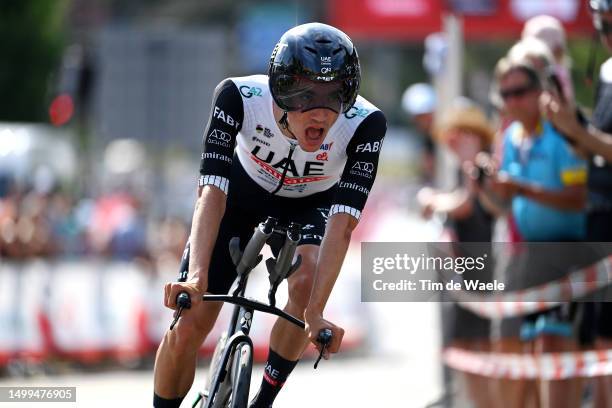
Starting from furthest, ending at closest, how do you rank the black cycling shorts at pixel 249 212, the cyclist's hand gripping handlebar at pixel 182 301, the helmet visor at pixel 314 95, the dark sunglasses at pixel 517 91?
the dark sunglasses at pixel 517 91
the black cycling shorts at pixel 249 212
the helmet visor at pixel 314 95
the cyclist's hand gripping handlebar at pixel 182 301

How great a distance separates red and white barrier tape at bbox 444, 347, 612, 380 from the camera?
6.31m

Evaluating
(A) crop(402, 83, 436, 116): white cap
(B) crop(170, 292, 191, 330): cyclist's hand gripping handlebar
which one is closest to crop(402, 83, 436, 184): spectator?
(A) crop(402, 83, 436, 116): white cap

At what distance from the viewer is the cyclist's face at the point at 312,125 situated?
4734mm

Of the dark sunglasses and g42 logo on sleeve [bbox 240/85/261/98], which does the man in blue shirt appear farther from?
g42 logo on sleeve [bbox 240/85/261/98]

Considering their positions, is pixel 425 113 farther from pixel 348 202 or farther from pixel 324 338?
pixel 324 338

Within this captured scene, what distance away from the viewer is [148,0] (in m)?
58.0

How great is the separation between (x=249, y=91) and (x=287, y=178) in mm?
443

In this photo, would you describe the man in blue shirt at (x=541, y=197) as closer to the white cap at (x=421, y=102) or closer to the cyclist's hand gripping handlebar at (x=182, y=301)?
the white cap at (x=421, y=102)

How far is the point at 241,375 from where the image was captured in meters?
4.81

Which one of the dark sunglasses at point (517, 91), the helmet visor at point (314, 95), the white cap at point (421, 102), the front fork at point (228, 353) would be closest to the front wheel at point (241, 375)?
the front fork at point (228, 353)

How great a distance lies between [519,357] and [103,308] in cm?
767

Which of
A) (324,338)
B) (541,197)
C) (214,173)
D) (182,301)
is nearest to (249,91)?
(214,173)

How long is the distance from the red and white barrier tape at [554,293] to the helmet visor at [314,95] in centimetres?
221

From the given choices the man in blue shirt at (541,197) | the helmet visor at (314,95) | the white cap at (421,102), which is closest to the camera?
the helmet visor at (314,95)
